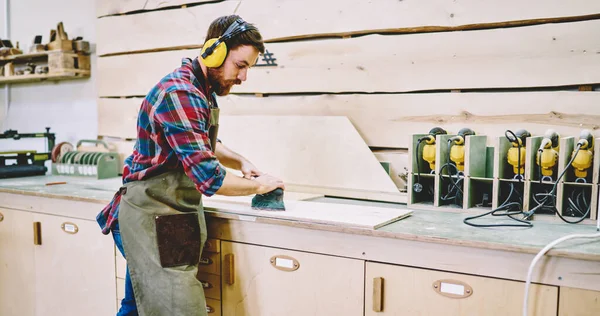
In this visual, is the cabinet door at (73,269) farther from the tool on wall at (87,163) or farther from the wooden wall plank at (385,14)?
the wooden wall plank at (385,14)

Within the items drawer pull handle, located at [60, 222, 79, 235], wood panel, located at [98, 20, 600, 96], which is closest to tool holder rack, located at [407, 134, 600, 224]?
wood panel, located at [98, 20, 600, 96]

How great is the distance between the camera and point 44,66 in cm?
382

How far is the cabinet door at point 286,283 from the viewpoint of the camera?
1896mm

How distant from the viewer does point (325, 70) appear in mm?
2809

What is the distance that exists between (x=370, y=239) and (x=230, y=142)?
1395 mm

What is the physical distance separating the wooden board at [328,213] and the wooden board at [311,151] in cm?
36

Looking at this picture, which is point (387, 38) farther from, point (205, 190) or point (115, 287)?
point (115, 287)

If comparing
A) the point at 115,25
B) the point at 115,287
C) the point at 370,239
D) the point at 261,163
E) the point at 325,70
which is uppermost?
the point at 115,25

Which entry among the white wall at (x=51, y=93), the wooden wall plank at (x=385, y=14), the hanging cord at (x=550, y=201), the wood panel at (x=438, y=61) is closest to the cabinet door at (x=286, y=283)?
the hanging cord at (x=550, y=201)

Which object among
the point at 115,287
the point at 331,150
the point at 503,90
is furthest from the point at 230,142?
the point at 503,90

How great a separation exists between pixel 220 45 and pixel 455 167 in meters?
1.10

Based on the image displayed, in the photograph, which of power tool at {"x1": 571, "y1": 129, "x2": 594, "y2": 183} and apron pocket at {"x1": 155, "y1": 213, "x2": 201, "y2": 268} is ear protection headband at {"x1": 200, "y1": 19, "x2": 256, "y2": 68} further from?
power tool at {"x1": 571, "y1": 129, "x2": 594, "y2": 183}

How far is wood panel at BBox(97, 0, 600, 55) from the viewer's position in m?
2.29

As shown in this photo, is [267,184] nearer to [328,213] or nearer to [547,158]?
[328,213]
